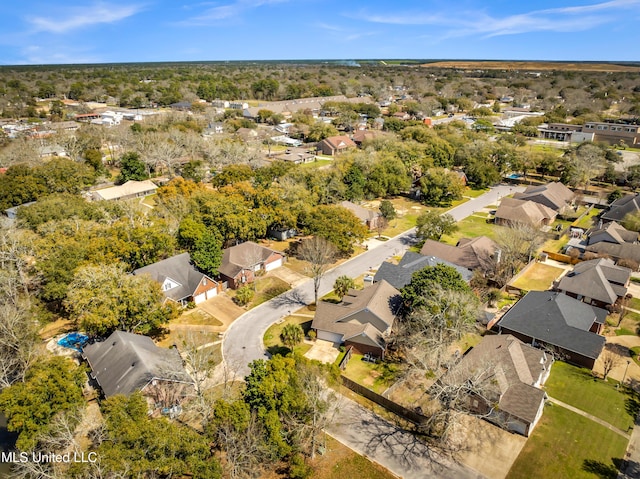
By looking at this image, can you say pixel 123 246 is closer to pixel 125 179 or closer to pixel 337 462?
pixel 337 462

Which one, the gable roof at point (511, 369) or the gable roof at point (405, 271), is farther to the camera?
the gable roof at point (405, 271)

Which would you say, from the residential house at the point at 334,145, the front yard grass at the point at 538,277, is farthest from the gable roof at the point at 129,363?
the residential house at the point at 334,145

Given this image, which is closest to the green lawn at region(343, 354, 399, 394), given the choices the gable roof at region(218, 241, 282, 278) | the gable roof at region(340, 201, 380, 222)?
the gable roof at region(218, 241, 282, 278)

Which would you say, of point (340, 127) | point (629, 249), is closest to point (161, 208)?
point (629, 249)

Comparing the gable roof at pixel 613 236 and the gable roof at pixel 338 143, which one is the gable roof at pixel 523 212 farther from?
the gable roof at pixel 338 143

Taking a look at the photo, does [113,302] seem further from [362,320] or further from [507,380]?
[507,380]

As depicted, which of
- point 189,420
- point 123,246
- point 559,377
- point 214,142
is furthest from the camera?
point 214,142

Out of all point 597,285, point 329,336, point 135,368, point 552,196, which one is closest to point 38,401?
point 135,368

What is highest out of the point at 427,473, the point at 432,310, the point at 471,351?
the point at 432,310
